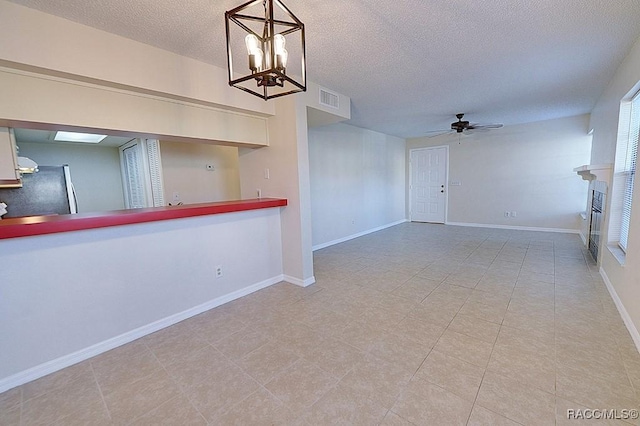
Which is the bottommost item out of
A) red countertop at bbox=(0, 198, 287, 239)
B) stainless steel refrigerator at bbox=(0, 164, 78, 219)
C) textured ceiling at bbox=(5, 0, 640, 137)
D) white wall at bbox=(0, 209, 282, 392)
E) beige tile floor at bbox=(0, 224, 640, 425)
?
beige tile floor at bbox=(0, 224, 640, 425)

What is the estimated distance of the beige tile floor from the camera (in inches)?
55.4

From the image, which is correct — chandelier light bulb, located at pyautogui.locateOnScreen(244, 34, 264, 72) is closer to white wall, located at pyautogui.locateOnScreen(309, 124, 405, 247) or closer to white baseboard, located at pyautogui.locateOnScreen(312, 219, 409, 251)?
white wall, located at pyautogui.locateOnScreen(309, 124, 405, 247)

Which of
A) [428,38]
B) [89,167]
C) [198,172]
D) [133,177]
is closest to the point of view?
[428,38]

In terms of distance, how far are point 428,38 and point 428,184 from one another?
5.44m

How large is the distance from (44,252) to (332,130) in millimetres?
4227

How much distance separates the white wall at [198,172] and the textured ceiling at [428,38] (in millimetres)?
2000

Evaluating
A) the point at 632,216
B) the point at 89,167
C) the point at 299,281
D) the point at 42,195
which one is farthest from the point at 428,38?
the point at 89,167

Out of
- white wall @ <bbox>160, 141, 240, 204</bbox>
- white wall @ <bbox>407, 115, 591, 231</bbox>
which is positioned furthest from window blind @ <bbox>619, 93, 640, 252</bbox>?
white wall @ <bbox>160, 141, 240, 204</bbox>

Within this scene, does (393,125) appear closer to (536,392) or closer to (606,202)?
(606,202)

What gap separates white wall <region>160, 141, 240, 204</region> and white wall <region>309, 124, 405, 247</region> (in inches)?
57.4

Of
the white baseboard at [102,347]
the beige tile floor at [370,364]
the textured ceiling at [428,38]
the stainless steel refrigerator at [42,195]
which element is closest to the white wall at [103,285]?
the white baseboard at [102,347]

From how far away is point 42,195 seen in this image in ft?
14.1

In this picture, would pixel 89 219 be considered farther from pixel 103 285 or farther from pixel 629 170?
pixel 629 170

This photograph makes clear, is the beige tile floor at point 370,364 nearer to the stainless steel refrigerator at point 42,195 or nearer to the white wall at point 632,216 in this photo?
the white wall at point 632,216
